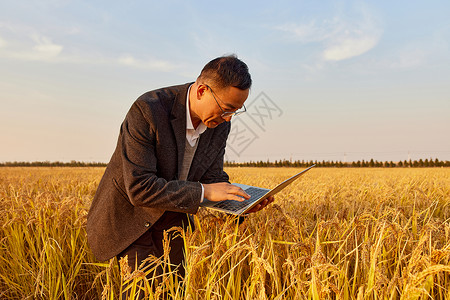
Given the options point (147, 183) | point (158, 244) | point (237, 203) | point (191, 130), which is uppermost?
point (191, 130)

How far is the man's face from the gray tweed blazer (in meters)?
0.22

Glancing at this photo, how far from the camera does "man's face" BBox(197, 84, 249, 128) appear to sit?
78.5 inches

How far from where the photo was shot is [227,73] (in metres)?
1.97

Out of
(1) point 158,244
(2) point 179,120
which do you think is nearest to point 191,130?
(2) point 179,120

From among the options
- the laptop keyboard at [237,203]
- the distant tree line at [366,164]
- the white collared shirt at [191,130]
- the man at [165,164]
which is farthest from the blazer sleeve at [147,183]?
the distant tree line at [366,164]

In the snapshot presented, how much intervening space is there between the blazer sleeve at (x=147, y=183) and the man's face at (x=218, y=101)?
36cm

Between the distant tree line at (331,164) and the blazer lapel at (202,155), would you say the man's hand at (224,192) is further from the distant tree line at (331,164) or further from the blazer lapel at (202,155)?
the distant tree line at (331,164)

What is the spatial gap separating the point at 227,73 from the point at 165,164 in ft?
2.42

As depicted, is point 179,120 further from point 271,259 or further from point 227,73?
point 271,259

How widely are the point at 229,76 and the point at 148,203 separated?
88 cm

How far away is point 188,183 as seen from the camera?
1963 mm

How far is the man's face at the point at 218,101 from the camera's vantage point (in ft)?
6.55

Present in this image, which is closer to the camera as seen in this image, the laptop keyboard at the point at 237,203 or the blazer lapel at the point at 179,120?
the laptop keyboard at the point at 237,203

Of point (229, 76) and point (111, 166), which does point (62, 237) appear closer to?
point (111, 166)
